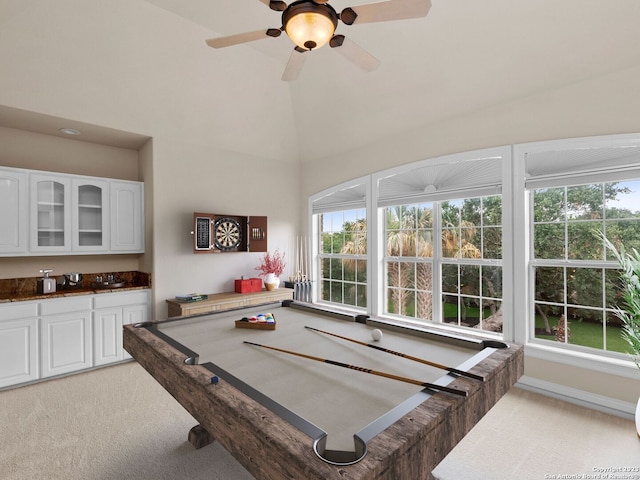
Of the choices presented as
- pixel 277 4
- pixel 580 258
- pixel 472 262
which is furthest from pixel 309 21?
pixel 580 258

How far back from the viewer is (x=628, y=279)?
2350 mm

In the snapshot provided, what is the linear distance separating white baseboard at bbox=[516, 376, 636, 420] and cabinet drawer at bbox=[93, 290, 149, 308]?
4.09 meters

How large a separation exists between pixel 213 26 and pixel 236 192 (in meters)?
2.02

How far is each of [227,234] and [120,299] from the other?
1.43m

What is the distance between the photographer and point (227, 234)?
4.43 m

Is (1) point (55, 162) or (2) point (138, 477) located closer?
(2) point (138, 477)

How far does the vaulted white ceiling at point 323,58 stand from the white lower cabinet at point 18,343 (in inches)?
75.8

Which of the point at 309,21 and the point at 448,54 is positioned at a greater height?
the point at 448,54

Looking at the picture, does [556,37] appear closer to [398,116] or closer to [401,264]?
[398,116]

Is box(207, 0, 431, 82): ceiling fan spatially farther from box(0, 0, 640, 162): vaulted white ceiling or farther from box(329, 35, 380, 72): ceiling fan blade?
box(0, 0, 640, 162): vaulted white ceiling

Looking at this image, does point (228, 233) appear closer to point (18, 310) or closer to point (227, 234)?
point (227, 234)

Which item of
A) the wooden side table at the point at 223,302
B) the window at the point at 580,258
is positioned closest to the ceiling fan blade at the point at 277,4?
the wooden side table at the point at 223,302

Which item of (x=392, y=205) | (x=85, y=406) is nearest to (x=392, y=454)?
(x=85, y=406)

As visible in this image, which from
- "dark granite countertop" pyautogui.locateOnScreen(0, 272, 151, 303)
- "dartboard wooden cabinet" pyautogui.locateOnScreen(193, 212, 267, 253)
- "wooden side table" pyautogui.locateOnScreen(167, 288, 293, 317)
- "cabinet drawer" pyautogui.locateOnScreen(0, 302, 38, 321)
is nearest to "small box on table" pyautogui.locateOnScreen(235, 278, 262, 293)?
"wooden side table" pyautogui.locateOnScreen(167, 288, 293, 317)
